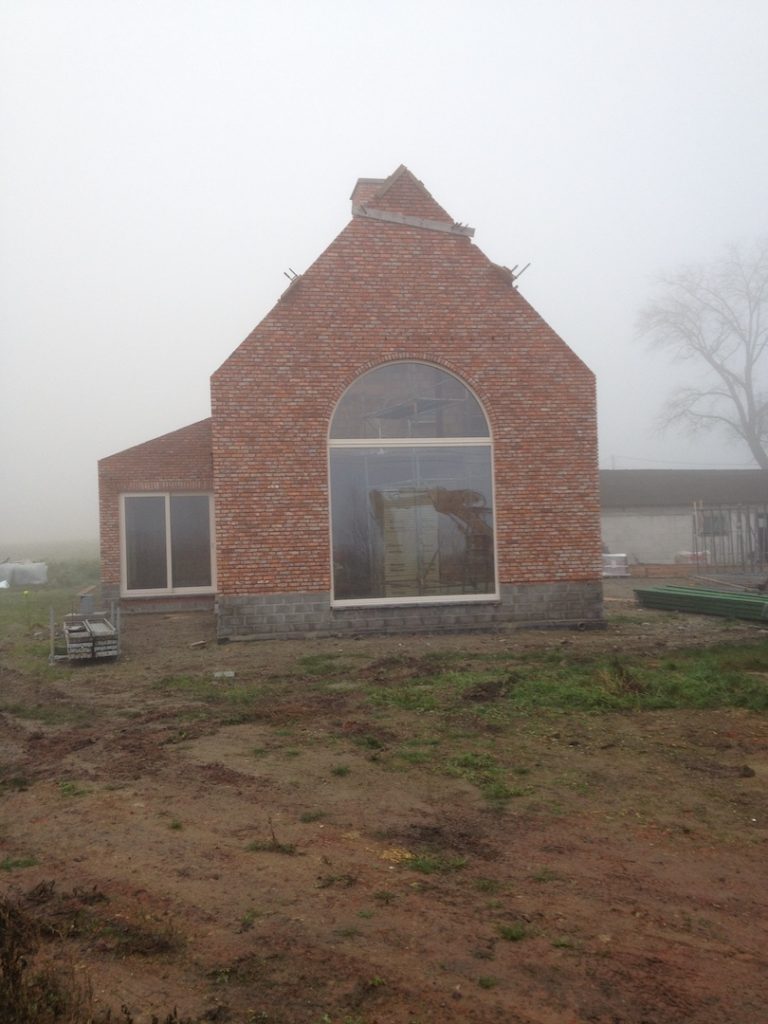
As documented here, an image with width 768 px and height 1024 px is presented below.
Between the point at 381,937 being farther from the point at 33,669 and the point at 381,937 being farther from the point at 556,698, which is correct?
the point at 33,669

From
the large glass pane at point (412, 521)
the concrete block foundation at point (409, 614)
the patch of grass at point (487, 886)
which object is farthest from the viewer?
the large glass pane at point (412, 521)

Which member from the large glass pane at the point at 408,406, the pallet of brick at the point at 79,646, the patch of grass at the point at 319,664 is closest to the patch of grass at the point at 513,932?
the patch of grass at the point at 319,664

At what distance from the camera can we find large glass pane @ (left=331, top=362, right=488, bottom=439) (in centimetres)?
1485

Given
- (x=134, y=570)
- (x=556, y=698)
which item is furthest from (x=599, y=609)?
(x=134, y=570)

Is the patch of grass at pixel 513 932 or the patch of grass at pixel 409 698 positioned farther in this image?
the patch of grass at pixel 409 698

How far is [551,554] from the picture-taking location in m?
15.2

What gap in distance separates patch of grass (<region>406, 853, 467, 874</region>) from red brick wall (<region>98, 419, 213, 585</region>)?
52.1 feet

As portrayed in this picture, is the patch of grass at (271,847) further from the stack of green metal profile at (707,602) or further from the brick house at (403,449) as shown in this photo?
the stack of green metal profile at (707,602)

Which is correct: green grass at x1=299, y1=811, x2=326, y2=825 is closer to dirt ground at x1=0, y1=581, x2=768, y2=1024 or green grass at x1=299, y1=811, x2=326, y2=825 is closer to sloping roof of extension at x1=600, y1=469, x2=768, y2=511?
dirt ground at x1=0, y1=581, x2=768, y2=1024

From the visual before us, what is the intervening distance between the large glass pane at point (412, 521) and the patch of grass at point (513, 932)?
10.5m

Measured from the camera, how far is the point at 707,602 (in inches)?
669

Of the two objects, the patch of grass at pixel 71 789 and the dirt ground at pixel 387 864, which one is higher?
the patch of grass at pixel 71 789

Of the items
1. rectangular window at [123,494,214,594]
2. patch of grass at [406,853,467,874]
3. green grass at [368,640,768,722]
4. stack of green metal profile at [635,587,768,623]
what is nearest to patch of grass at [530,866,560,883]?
patch of grass at [406,853,467,874]

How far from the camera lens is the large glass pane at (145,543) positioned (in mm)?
20188
